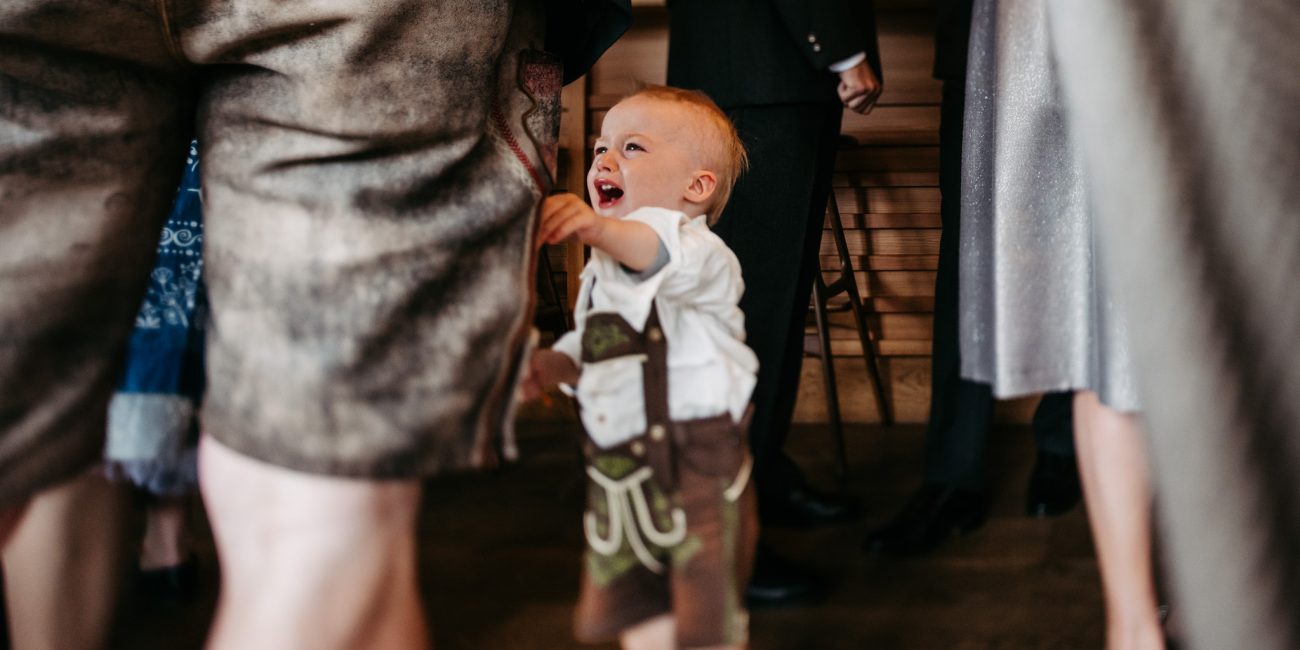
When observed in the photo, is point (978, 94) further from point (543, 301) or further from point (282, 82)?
point (282, 82)

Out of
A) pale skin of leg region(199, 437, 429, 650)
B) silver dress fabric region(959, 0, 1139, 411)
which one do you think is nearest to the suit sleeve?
silver dress fabric region(959, 0, 1139, 411)

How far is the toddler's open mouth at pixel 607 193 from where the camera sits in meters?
0.68

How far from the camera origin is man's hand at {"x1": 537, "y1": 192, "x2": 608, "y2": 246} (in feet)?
1.93

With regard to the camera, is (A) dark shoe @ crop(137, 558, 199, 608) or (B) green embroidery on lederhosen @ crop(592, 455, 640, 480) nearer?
(B) green embroidery on lederhosen @ crop(592, 455, 640, 480)

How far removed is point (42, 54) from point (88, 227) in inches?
3.7

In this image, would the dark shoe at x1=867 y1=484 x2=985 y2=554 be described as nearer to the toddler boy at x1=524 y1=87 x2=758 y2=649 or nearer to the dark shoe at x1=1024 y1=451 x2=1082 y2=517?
the dark shoe at x1=1024 y1=451 x2=1082 y2=517

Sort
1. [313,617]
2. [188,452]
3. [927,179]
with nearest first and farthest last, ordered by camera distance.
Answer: [313,617] → [188,452] → [927,179]

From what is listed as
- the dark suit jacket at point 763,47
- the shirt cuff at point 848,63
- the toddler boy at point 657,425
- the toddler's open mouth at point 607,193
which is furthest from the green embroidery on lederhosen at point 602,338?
the shirt cuff at point 848,63

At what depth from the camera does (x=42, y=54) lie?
1.62ft

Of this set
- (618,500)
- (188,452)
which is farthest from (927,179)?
(188,452)

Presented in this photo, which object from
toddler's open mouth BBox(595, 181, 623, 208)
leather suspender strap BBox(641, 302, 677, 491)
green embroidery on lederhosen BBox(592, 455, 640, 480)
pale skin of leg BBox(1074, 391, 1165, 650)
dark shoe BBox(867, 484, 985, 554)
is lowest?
dark shoe BBox(867, 484, 985, 554)

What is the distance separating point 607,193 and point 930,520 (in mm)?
871

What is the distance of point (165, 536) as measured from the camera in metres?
1.18

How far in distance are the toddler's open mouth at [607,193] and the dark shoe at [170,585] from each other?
0.82 metres
